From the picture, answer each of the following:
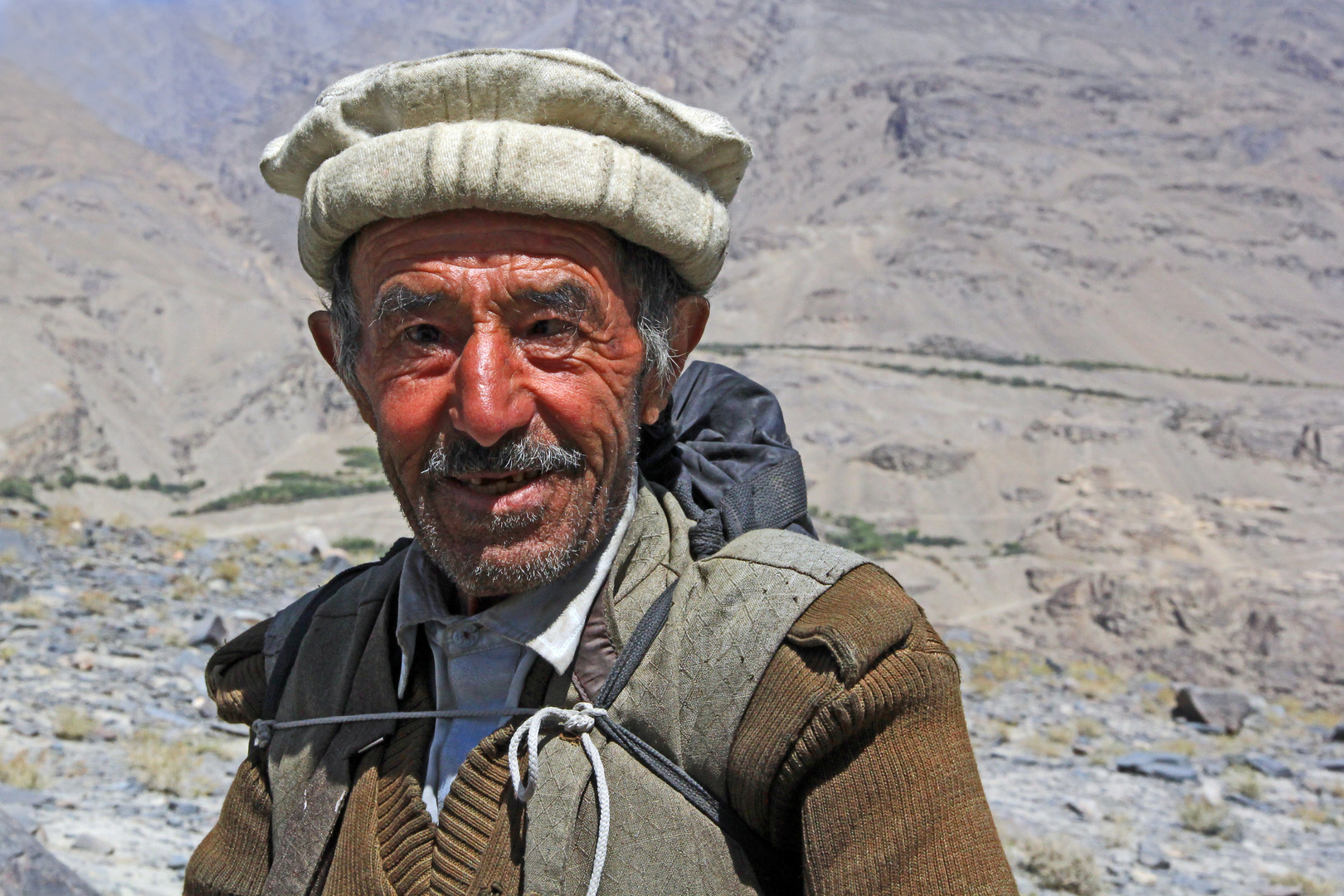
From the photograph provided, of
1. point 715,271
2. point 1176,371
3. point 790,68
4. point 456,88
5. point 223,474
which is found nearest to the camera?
point 456,88

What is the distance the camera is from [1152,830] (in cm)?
647

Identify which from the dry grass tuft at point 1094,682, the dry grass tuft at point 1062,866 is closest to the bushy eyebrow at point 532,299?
the dry grass tuft at point 1062,866

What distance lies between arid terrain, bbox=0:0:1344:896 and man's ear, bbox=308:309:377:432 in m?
0.08

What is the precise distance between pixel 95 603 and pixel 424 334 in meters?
7.82

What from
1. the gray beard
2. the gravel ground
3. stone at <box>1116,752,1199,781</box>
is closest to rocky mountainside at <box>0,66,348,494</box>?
the gravel ground

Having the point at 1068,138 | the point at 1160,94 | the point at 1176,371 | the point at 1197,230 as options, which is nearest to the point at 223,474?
→ the point at 1176,371

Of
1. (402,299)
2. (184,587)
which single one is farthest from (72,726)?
(402,299)

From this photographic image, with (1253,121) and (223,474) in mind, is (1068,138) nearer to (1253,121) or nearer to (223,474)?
(1253,121)

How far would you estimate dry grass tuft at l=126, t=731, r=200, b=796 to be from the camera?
5.10m

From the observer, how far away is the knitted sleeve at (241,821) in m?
1.54

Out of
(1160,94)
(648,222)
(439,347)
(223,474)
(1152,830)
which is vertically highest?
(1160,94)

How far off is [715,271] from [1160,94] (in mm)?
80149

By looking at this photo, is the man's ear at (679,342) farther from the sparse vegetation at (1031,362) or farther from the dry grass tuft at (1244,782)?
the sparse vegetation at (1031,362)

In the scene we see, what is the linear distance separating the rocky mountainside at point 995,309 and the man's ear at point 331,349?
1776 cm
